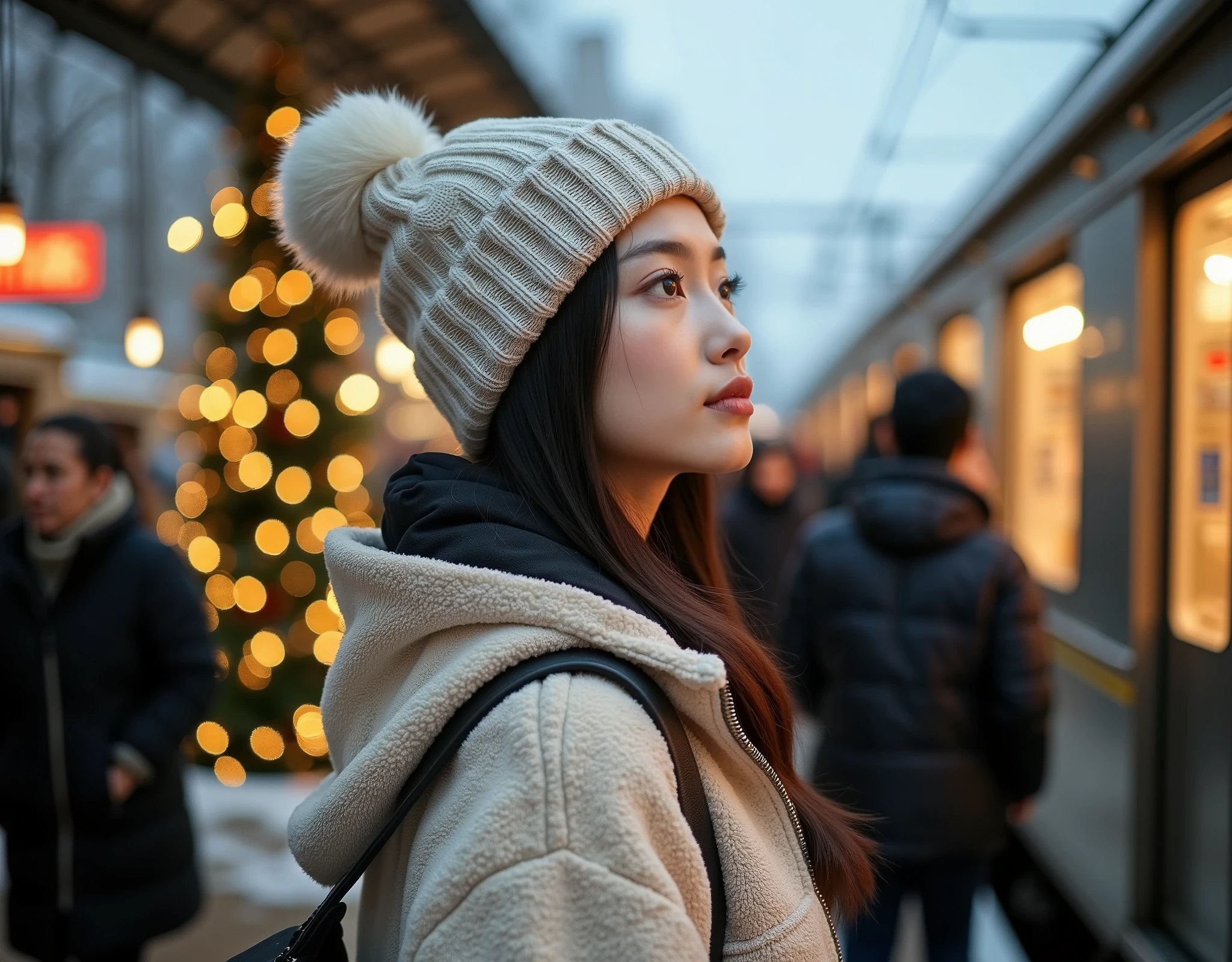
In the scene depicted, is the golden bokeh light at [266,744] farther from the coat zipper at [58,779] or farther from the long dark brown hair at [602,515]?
the long dark brown hair at [602,515]

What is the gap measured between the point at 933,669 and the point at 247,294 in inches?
173

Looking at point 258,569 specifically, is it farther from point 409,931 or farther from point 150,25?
point 409,931

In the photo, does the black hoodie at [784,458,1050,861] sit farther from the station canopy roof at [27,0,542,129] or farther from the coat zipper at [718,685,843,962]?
the station canopy roof at [27,0,542,129]

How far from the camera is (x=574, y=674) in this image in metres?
0.94

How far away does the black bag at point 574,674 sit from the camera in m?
0.94

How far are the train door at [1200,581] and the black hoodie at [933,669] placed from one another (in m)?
0.73

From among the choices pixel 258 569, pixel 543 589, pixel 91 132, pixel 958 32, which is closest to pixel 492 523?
pixel 543 589

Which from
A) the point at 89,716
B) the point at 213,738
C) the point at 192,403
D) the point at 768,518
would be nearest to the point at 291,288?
the point at 192,403

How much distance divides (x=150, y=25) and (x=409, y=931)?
19.3ft

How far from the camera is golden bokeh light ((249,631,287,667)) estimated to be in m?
5.43

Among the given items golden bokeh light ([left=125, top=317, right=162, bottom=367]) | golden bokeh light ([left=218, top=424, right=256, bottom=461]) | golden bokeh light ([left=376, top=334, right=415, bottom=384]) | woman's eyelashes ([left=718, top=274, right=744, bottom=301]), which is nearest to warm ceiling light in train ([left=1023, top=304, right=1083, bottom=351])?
woman's eyelashes ([left=718, top=274, right=744, bottom=301])

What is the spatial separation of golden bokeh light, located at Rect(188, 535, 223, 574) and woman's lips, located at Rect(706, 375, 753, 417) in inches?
194

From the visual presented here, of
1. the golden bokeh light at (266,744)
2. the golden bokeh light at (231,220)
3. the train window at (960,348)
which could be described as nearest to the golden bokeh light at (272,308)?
the golden bokeh light at (231,220)

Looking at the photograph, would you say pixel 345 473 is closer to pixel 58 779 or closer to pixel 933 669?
pixel 58 779
